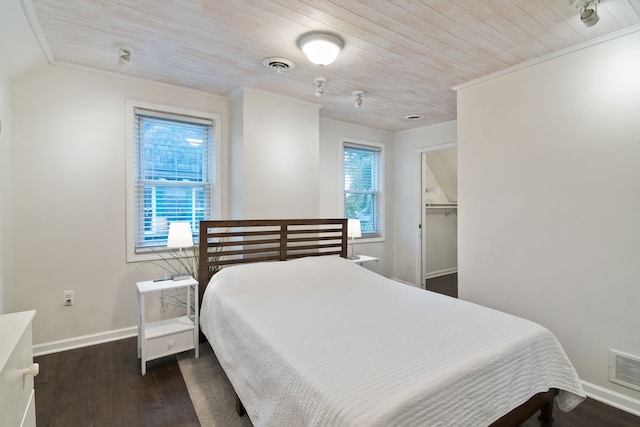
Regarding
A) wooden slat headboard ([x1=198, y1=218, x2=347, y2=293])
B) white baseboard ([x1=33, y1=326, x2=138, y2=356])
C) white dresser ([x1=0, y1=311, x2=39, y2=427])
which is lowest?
white baseboard ([x1=33, y1=326, x2=138, y2=356])

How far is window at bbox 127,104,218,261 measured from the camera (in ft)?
9.48

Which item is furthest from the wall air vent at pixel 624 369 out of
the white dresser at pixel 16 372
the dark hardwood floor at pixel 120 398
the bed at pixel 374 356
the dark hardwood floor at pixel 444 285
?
the white dresser at pixel 16 372

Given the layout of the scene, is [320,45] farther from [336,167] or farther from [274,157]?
[336,167]

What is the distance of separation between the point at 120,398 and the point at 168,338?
46 cm

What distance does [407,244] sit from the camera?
4629mm

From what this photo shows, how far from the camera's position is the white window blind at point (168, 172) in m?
2.93

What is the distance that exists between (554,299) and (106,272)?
3726 mm

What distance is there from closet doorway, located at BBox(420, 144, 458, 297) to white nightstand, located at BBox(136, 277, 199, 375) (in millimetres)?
3850

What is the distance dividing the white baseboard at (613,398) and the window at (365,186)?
9.45 feet

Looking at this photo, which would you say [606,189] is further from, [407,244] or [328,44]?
[407,244]

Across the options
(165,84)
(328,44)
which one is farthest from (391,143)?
(165,84)

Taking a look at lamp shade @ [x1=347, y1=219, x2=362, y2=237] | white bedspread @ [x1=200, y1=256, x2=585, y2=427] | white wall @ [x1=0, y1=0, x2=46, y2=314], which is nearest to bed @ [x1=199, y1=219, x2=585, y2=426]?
white bedspread @ [x1=200, y1=256, x2=585, y2=427]

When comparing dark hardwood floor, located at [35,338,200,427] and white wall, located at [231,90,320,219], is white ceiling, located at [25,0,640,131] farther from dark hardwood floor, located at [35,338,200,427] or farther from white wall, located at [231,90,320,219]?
dark hardwood floor, located at [35,338,200,427]

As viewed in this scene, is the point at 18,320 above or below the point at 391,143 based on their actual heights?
below
